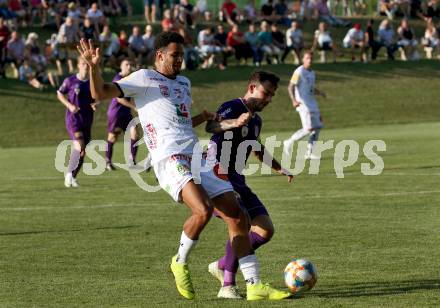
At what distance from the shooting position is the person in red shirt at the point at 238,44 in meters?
43.2

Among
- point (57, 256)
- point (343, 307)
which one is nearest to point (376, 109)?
point (57, 256)

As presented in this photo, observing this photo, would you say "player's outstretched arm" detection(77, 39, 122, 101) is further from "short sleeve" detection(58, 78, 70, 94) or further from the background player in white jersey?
the background player in white jersey

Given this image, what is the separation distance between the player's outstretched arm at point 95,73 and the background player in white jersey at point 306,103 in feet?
57.2

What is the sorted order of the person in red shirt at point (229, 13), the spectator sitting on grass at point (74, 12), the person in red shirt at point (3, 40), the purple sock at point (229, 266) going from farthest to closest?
the person in red shirt at point (229, 13) → the spectator sitting on grass at point (74, 12) → the person in red shirt at point (3, 40) → the purple sock at point (229, 266)

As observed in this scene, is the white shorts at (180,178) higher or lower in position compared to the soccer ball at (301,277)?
higher

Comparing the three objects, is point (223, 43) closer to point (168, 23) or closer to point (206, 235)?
point (168, 23)

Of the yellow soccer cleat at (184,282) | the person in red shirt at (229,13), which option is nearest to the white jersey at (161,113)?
the yellow soccer cleat at (184,282)

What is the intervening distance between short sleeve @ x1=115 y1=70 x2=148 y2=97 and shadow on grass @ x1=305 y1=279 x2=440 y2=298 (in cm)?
248

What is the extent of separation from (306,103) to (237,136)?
54.3 feet

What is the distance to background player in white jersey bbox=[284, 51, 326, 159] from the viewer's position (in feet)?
87.5

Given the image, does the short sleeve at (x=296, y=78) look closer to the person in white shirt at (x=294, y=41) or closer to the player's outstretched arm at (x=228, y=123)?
the player's outstretched arm at (x=228, y=123)

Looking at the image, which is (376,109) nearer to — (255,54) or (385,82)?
(385,82)

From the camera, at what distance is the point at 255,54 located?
4397cm

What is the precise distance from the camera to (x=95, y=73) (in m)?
9.12
